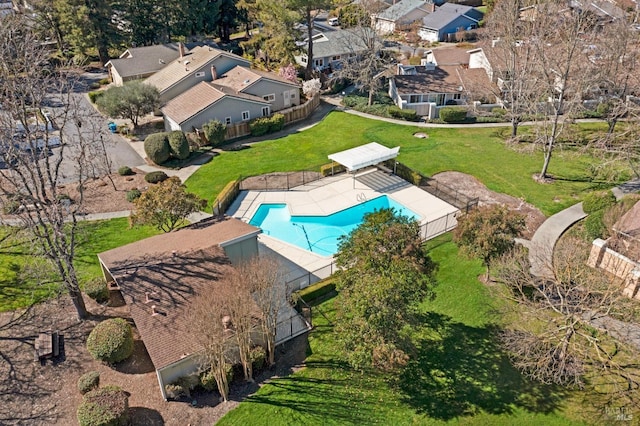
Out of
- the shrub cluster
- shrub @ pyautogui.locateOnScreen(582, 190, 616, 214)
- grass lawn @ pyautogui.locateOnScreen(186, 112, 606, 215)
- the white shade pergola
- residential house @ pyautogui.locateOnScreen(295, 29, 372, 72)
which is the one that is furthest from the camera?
residential house @ pyautogui.locateOnScreen(295, 29, 372, 72)

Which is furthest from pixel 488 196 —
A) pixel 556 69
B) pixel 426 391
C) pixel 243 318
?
pixel 243 318

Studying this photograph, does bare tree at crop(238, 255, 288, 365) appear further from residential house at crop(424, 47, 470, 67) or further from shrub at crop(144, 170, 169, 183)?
residential house at crop(424, 47, 470, 67)

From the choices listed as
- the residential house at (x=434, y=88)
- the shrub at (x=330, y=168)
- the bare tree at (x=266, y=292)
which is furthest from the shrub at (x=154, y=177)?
the residential house at (x=434, y=88)

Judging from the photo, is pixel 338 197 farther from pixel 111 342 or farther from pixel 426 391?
pixel 111 342

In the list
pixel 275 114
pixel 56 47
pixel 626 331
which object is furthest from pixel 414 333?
pixel 56 47

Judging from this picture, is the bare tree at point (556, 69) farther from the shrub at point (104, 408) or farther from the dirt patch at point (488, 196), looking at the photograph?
the shrub at point (104, 408)

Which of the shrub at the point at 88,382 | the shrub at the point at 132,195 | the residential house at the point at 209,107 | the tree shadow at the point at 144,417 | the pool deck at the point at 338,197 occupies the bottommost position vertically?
the tree shadow at the point at 144,417

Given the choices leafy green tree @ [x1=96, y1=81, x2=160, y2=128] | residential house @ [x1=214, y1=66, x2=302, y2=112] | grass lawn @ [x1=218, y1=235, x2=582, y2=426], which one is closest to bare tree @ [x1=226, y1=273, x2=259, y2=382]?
grass lawn @ [x1=218, y1=235, x2=582, y2=426]

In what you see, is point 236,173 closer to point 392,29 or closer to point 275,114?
point 275,114
